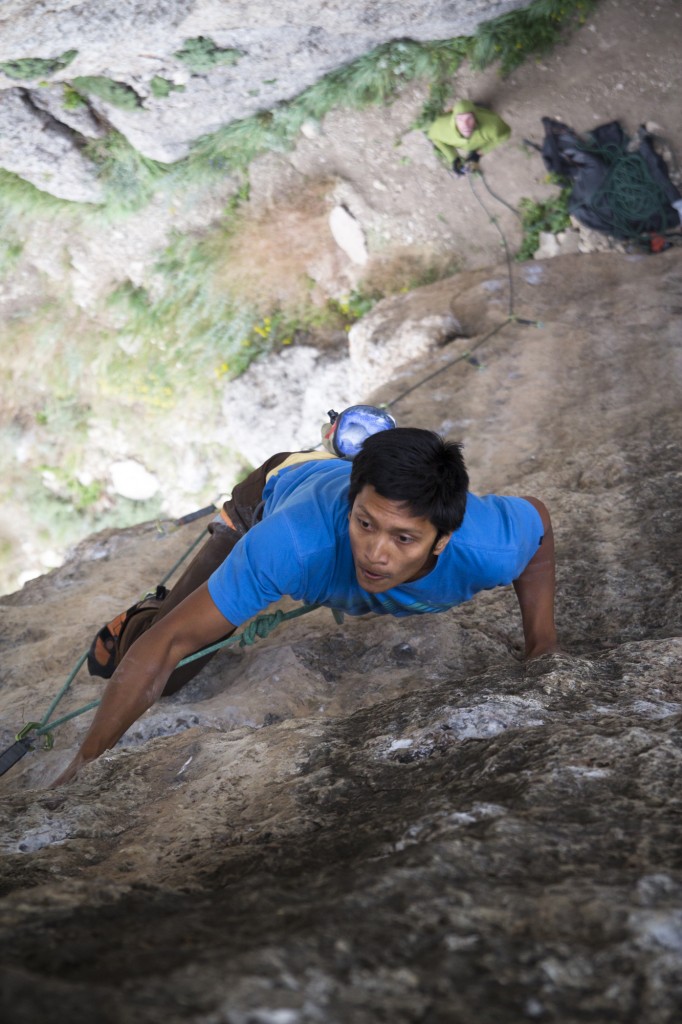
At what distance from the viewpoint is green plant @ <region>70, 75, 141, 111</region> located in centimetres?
759

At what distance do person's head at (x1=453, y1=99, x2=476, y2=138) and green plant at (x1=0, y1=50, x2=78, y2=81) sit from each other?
302 cm

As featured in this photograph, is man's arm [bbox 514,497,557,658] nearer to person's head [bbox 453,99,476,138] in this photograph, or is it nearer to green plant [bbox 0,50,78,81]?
person's head [bbox 453,99,476,138]

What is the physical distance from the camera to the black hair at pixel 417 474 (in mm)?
2064

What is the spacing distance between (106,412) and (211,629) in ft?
26.6

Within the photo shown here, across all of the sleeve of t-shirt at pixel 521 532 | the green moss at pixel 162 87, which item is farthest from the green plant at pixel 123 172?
the sleeve of t-shirt at pixel 521 532

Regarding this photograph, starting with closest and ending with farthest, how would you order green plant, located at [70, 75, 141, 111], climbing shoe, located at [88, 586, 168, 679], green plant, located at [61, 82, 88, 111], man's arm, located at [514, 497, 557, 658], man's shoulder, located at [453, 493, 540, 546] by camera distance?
1. man's shoulder, located at [453, 493, 540, 546]
2. man's arm, located at [514, 497, 557, 658]
3. climbing shoe, located at [88, 586, 168, 679]
4. green plant, located at [70, 75, 141, 111]
5. green plant, located at [61, 82, 88, 111]

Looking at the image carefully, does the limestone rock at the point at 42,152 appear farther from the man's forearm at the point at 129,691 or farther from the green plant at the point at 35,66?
the man's forearm at the point at 129,691

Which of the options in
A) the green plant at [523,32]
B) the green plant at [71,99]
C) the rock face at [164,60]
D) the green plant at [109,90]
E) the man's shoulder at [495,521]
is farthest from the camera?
the green plant at [71,99]

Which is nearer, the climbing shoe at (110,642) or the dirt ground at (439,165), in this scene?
the climbing shoe at (110,642)

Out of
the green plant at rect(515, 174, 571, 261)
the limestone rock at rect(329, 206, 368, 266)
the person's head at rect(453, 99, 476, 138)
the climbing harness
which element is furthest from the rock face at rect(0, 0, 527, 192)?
the climbing harness

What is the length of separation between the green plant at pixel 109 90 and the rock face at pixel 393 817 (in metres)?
5.37

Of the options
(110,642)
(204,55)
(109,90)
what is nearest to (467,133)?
(204,55)

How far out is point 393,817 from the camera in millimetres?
1601

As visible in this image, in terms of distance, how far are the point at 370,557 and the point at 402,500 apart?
0.57 ft
